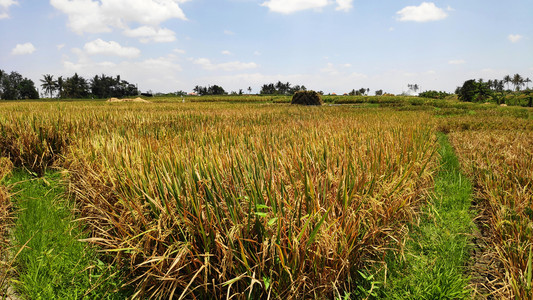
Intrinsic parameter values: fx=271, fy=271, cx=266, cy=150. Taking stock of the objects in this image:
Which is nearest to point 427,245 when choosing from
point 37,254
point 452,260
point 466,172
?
point 452,260

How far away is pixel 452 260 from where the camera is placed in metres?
2.32

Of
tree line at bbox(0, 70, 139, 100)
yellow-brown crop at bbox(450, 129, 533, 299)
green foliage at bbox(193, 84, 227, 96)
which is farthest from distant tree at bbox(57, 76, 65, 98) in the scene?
yellow-brown crop at bbox(450, 129, 533, 299)

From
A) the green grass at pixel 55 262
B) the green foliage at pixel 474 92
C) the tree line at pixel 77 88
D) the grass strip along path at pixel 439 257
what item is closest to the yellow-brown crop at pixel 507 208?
the grass strip along path at pixel 439 257

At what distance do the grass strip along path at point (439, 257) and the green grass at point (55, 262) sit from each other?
2.04m

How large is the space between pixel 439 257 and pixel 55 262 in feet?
10.6

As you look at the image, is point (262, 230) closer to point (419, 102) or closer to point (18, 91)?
point (419, 102)

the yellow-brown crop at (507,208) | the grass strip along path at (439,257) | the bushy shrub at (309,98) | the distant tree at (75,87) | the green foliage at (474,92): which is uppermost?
the distant tree at (75,87)

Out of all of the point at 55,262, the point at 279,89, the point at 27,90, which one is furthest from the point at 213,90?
the point at 55,262

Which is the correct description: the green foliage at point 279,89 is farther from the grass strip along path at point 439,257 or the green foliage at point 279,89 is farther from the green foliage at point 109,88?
the grass strip along path at point 439,257

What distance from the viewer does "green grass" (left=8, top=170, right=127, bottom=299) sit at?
195 centimetres

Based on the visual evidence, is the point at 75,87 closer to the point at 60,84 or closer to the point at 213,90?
the point at 60,84

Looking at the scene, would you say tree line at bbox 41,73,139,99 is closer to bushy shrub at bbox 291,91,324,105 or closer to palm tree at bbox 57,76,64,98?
palm tree at bbox 57,76,64,98

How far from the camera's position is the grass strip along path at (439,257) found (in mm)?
1880

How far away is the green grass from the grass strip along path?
2044 millimetres
